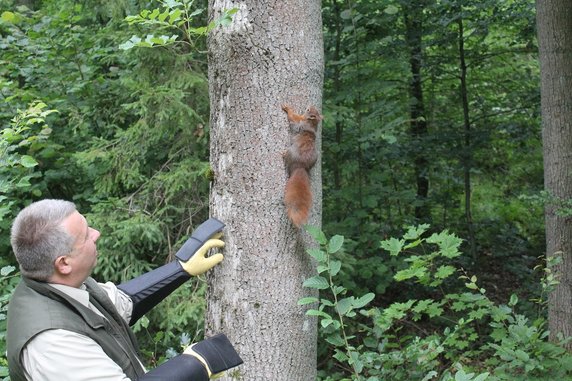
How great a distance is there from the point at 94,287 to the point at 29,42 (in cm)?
483

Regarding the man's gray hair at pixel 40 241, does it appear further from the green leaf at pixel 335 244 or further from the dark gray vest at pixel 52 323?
the green leaf at pixel 335 244

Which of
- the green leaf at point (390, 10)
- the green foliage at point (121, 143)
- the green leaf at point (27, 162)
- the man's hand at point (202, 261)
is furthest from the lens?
the green leaf at point (390, 10)

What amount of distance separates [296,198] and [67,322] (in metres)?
1.24

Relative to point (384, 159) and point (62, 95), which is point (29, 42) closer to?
point (62, 95)

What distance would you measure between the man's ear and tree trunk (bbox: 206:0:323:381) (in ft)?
2.92

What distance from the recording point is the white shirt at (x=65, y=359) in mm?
1906

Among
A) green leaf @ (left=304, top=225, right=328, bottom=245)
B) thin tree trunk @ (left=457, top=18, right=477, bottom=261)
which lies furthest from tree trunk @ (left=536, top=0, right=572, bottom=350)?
A: green leaf @ (left=304, top=225, right=328, bottom=245)

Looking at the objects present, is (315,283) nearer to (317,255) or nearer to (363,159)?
(317,255)

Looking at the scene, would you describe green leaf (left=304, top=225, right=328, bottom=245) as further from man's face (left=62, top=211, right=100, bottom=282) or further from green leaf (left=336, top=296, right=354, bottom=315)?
man's face (left=62, top=211, right=100, bottom=282)

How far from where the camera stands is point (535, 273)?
8.23 metres

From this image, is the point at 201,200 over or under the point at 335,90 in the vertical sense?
under

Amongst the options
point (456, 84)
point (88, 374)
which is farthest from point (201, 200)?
point (456, 84)

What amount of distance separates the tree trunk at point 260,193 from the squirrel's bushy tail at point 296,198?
0.03 metres

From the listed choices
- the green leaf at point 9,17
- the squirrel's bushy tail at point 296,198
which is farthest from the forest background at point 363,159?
the squirrel's bushy tail at point 296,198
